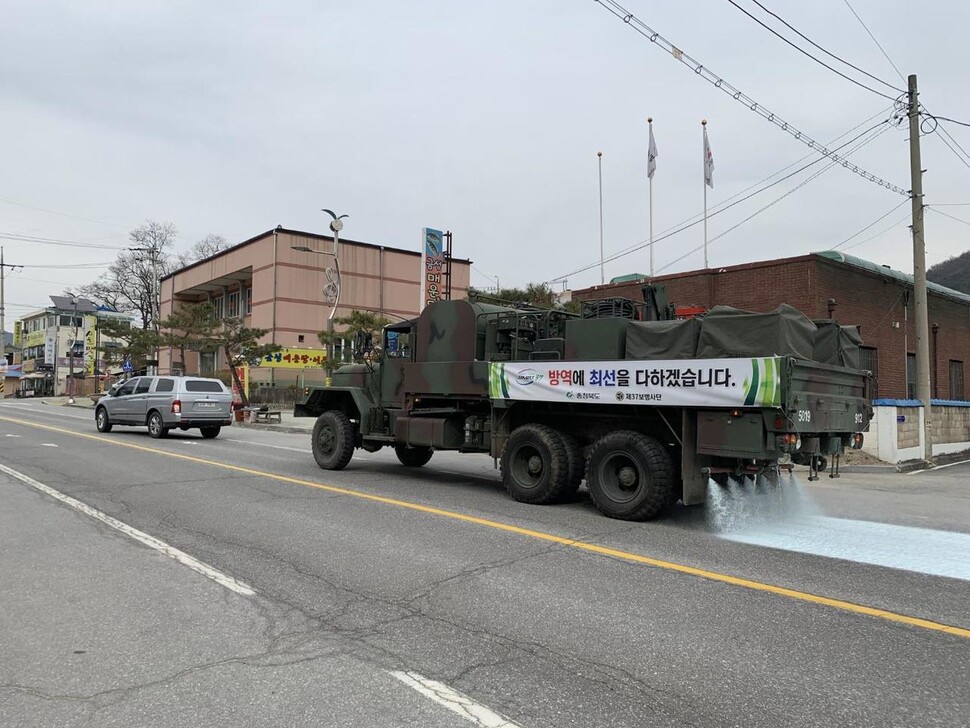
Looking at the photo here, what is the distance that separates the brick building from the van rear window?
12.3m

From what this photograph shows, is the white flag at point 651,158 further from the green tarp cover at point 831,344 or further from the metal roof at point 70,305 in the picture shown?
the metal roof at point 70,305

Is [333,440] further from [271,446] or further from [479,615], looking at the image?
[479,615]

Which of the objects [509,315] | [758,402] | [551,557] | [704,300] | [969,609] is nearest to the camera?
[969,609]

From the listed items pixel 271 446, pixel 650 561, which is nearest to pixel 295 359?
pixel 271 446

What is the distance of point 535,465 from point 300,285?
34.8 metres

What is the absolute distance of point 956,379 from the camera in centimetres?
2409

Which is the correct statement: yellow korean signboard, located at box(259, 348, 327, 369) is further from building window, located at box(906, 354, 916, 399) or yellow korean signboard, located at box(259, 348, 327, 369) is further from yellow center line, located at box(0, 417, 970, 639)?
yellow center line, located at box(0, 417, 970, 639)

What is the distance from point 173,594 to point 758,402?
538 centimetres

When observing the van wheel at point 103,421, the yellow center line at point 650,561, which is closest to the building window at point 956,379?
the yellow center line at point 650,561

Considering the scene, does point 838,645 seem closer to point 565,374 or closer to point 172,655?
point 172,655

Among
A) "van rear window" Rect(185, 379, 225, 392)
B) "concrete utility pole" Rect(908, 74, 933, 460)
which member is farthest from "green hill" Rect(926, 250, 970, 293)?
"van rear window" Rect(185, 379, 225, 392)

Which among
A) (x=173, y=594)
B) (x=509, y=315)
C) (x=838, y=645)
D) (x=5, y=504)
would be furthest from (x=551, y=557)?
(x=5, y=504)

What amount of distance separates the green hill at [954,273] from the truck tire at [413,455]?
132ft

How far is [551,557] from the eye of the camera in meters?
6.00
